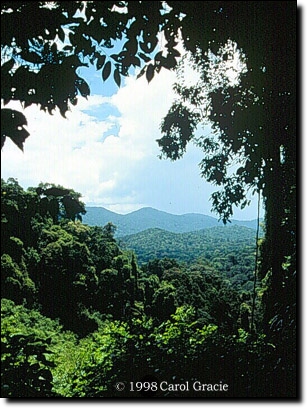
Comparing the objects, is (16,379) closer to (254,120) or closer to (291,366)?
(291,366)

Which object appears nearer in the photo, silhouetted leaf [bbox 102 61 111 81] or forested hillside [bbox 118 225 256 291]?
silhouetted leaf [bbox 102 61 111 81]

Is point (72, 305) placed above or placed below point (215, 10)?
below

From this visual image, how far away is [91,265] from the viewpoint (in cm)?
291

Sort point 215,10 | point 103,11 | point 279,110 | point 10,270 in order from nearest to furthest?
point 103,11 < point 215,10 < point 10,270 < point 279,110

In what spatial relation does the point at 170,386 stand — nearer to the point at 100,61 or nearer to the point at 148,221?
the point at 148,221

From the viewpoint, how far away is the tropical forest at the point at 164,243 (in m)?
1.92

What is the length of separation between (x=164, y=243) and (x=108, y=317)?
752 millimetres

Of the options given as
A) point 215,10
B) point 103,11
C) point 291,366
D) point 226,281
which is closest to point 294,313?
point 291,366

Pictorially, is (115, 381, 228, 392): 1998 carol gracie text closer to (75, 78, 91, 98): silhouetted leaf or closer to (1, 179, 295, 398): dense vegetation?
(1, 179, 295, 398): dense vegetation

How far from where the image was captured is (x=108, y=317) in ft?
9.58

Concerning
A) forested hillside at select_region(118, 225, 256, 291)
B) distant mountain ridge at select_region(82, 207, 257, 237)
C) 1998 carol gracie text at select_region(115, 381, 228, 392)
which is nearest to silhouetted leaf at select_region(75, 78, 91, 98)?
distant mountain ridge at select_region(82, 207, 257, 237)

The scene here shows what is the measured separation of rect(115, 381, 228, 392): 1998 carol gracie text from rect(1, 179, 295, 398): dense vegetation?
0.04ft

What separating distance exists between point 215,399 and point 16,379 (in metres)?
1.26

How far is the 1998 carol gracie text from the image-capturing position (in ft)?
7.73
